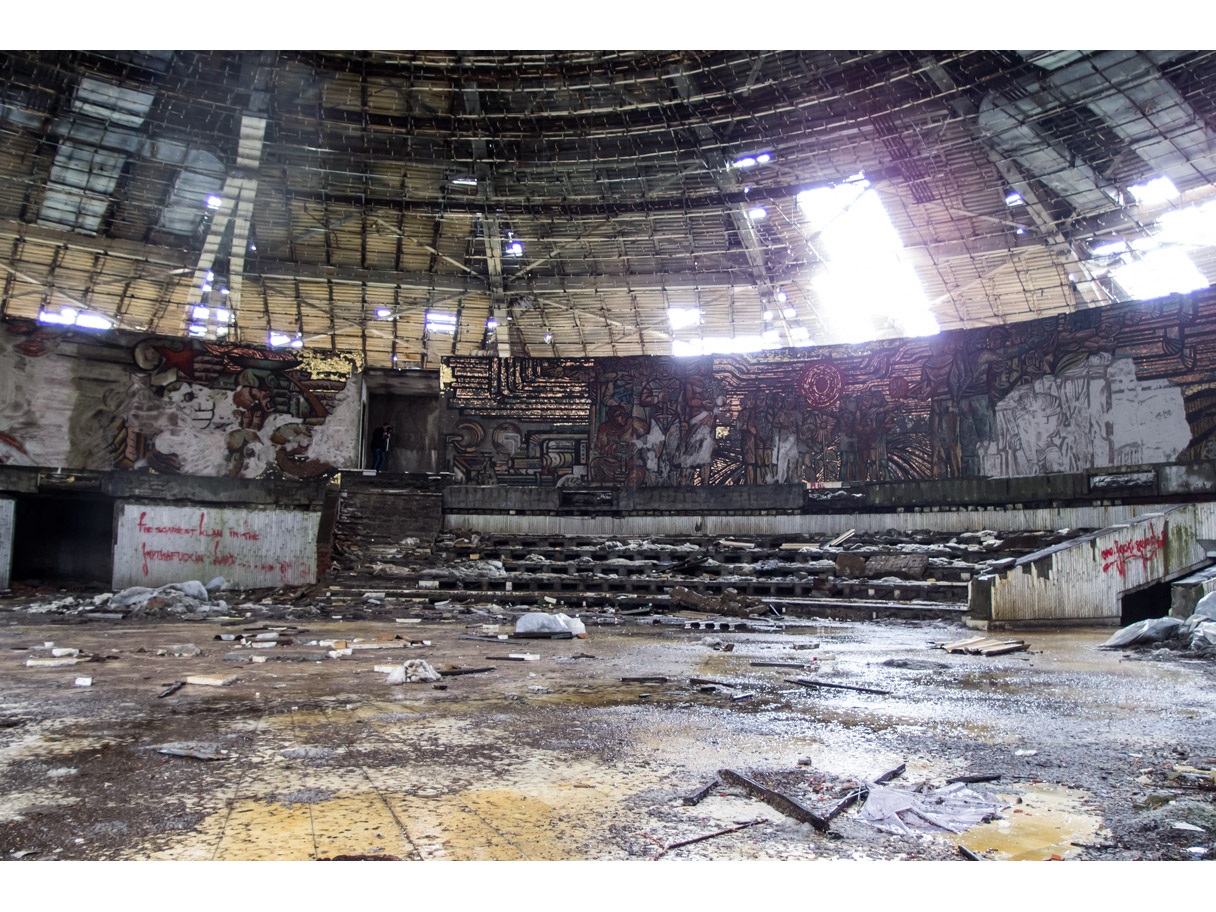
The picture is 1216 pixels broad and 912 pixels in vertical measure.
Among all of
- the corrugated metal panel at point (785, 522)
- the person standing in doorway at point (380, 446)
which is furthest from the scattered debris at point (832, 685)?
the person standing in doorway at point (380, 446)

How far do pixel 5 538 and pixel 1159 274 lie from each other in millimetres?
34338

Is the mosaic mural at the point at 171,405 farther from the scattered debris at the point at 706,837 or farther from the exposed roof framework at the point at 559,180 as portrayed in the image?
the scattered debris at the point at 706,837

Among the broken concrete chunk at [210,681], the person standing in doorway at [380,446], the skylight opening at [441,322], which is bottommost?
the broken concrete chunk at [210,681]

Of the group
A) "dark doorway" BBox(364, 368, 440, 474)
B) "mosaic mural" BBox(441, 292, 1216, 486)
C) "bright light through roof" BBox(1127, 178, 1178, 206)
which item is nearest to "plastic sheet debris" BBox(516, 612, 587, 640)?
"mosaic mural" BBox(441, 292, 1216, 486)

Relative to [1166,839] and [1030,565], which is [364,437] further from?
[1166,839]

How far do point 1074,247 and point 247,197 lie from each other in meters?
28.7

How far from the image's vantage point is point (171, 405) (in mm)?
20828

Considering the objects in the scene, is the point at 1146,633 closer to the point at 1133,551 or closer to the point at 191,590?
the point at 1133,551

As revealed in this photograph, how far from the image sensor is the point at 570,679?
6.66 metres

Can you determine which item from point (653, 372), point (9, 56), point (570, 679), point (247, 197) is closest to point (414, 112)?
point (247, 197)

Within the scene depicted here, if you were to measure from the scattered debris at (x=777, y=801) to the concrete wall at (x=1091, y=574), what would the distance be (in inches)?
312

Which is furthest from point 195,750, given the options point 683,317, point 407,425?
point 683,317

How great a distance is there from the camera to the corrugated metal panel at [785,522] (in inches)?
584

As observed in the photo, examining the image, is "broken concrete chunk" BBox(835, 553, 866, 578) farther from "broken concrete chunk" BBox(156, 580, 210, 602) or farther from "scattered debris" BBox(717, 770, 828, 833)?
"broken concrete chunk" BBox(156, 580, 210, 602)
